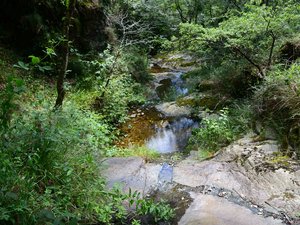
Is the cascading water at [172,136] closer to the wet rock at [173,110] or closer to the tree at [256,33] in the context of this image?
the wet rock at [173,110]

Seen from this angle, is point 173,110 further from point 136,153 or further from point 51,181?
point 51,181

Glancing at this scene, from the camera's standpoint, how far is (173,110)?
30.5 feet

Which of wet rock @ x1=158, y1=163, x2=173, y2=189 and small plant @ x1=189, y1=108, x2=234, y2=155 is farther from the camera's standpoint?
small plant @ x1=189, y1=108, x2=234, y2=155

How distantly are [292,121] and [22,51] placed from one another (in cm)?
746

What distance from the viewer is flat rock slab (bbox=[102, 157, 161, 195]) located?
4625mm

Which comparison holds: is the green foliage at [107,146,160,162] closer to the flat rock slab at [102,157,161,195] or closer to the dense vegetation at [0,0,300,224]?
the dense vegetation at [0,0,300,224]

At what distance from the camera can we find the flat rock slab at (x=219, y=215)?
12.3ft

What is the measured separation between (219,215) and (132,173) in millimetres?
1661

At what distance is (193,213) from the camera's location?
155 inches

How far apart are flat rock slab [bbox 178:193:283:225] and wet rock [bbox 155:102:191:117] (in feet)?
16.1

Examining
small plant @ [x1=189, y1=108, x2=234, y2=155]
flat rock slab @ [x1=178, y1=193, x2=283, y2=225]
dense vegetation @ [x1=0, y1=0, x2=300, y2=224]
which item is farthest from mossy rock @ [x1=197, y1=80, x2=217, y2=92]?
flat rock slab @ [x1=178, y1=193, x2=283, y2=225]

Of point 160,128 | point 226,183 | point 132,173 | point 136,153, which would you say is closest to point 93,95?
point 160,128

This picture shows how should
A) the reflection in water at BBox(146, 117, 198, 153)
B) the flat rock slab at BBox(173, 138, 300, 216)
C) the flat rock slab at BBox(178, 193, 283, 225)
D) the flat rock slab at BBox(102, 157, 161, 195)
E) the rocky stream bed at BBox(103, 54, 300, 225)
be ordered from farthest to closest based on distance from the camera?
1. the reflection in water at BBox(146, 117, 198, 153)
2. the flat rock slab at BBox(102, 157, 161, 195)
3. the flat rock slab at BBox(173, 138, 300, 216)
4. the rocky stream bed at BBox(103, 54, 300, 225)
5. the flat rock slab at BBox(178, 193, 283, 225)

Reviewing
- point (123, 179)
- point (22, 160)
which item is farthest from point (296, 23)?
point (22, 160)
